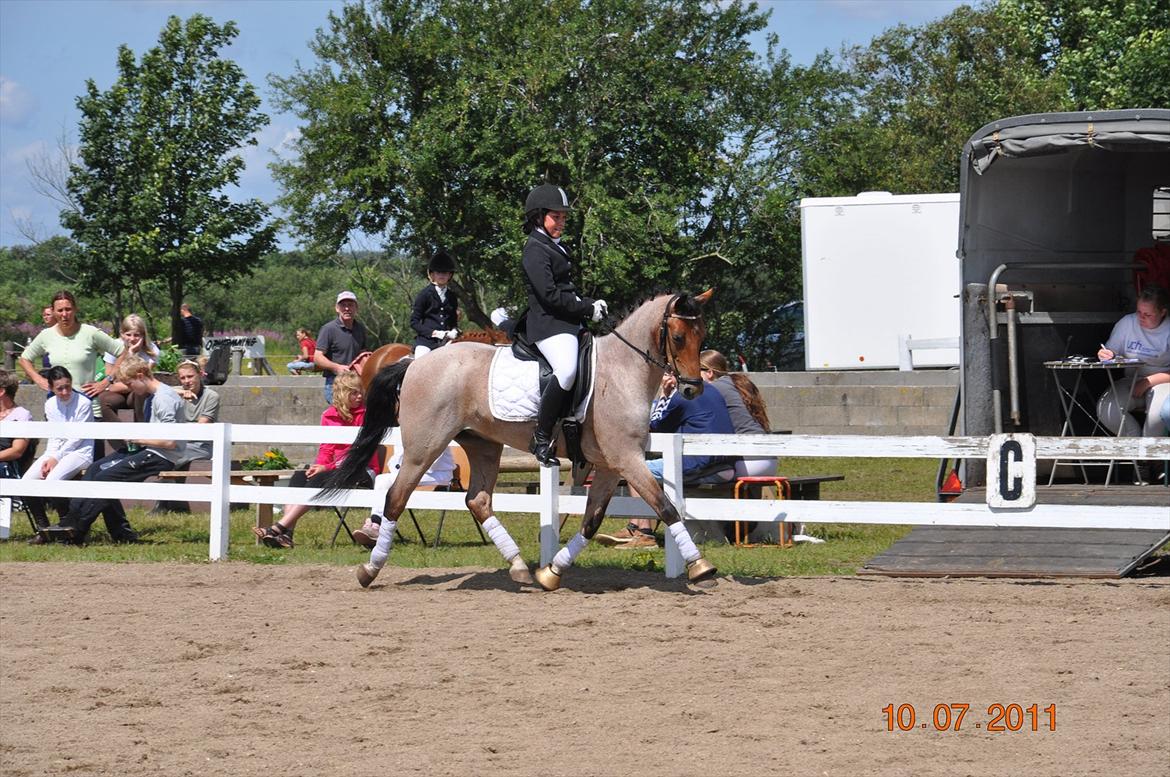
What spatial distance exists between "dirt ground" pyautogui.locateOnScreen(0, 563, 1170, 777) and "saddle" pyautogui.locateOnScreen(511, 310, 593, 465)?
3.28 feet

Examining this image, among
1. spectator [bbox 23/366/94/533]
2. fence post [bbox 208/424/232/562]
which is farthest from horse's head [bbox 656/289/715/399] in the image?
spectator [bbox 23/366/94/533]

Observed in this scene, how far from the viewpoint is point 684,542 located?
351 inches

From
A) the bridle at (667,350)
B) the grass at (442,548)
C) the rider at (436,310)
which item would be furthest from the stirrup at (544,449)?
the rider at (436,310)

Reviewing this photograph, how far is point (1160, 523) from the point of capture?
877 centimetres

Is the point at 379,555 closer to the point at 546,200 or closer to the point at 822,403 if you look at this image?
the point at 546,200

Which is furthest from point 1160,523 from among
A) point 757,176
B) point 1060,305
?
point 757,176

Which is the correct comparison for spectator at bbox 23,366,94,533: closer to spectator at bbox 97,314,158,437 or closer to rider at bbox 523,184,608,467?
spectator at bbox 97,314,158,437

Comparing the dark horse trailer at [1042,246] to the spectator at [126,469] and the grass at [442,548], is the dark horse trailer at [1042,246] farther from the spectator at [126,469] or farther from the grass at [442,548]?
the spectator at [126,469]

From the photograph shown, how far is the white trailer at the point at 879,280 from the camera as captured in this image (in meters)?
24.6

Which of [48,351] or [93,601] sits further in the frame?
[48,351]

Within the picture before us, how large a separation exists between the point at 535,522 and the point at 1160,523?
6.73m

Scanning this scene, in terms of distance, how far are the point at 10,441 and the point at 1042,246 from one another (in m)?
9.77

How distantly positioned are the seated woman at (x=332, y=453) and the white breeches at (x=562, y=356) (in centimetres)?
337

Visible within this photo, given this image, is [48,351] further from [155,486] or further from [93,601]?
[93,601]
